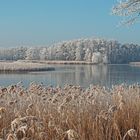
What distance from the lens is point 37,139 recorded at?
4.87 m

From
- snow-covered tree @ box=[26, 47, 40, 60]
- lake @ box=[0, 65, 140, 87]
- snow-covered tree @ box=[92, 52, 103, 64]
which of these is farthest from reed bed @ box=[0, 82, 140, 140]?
snow-covered tree @ box=[26, 47, 40, 60]

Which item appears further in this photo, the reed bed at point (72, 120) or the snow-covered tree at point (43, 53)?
the snow-covered tree at point (43, 53)

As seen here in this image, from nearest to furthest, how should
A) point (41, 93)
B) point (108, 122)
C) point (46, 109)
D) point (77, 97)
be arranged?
1. point (108, 122)
2. point (46, 109)
3. point (77, 97)
4. point (41, 93)

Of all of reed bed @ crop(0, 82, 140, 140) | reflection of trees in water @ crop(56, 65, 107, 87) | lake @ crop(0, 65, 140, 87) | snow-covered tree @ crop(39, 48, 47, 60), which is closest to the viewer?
reed bed @ crop(0, 82, 140, 140)

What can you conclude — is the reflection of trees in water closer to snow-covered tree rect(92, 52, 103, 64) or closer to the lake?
the lake

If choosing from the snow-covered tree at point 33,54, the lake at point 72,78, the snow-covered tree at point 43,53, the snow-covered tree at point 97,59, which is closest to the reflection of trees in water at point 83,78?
the lake at point 72,78

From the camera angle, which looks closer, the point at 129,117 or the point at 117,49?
the point at 129,117

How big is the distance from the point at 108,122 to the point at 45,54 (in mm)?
139209

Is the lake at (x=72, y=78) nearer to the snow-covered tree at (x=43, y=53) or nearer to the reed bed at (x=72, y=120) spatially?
the reed bed at (x=72, y=120)

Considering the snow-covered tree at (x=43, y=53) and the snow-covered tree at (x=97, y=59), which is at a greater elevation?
the snow-covered tree at (x=43, y=53)

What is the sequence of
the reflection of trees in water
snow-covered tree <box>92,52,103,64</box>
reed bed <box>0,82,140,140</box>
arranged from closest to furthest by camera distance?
reed bed <box>0,82,140,140</box> → the reflection of trees in water → snow-covered tree <box>92,52,103,64</box>

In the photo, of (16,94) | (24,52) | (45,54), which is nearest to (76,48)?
(45,54)

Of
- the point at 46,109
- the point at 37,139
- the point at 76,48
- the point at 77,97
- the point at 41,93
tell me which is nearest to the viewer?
the point at 37,139

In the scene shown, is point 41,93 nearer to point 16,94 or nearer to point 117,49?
point 16,94
